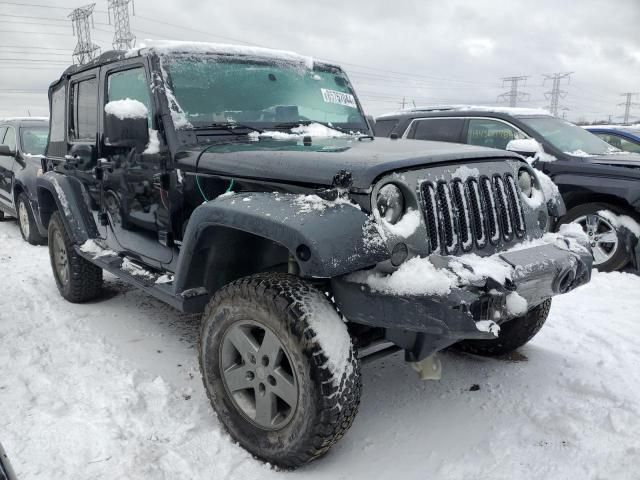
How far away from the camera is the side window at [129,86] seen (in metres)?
3.36

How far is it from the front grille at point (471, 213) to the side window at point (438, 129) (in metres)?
4.13

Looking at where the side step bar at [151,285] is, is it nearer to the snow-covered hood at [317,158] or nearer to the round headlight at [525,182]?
the snow-covered hood at [317,158]

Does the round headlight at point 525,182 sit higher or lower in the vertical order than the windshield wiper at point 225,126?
lower

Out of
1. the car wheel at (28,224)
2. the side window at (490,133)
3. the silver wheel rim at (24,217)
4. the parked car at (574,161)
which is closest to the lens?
the parked car at (574,161)

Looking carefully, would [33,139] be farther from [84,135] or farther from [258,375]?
[258,375]

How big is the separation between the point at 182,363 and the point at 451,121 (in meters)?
4.80

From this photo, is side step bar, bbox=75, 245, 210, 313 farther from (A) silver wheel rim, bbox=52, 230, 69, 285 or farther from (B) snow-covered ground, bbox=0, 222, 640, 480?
(B) snow-covered ground, bbox=0, 222, 640, 480

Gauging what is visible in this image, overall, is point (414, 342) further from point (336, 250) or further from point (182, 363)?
point (182, 363)

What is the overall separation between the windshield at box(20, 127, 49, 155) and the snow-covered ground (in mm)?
4168

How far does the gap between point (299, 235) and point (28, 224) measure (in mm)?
6628

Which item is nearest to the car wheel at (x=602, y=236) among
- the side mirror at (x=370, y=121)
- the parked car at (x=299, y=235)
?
the parked car at (x=299, y=235)

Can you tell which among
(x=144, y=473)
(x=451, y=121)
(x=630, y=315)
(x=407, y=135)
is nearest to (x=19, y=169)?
(x=407, y=135)

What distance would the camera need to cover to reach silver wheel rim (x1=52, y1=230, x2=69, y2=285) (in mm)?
4719

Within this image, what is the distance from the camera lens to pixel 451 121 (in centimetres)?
682
